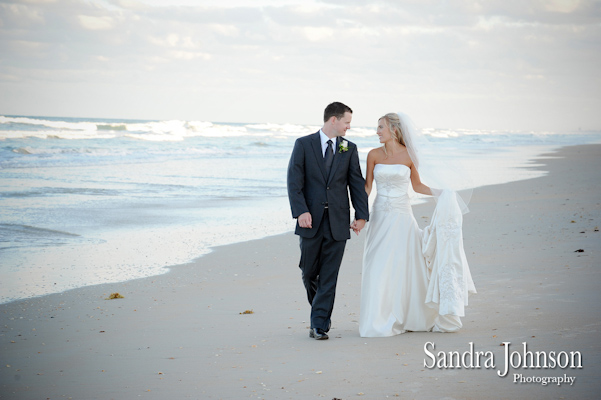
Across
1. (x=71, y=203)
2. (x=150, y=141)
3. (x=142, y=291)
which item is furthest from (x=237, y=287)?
(x=150, y=141)

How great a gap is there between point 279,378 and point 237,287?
9.67 ft

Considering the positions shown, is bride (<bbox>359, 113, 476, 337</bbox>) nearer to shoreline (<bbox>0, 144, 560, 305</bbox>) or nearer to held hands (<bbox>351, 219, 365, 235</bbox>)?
held hands (<bbox>351, 219, 365, 235</bbox>)

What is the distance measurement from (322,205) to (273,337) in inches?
45.3

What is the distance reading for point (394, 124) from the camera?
5.25m

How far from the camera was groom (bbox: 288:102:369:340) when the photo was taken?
477 cm

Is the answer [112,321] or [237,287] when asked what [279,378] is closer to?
[112,321]

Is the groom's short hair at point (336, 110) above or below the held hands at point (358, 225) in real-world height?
above

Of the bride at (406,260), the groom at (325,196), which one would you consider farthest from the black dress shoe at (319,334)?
the bride at (406,260)

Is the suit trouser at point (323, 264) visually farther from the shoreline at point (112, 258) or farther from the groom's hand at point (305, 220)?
the shoreline at point (112, 258)

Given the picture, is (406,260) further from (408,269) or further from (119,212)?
(119,212)

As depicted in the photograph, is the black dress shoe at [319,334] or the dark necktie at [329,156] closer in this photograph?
the black dress shoe at [319,334]

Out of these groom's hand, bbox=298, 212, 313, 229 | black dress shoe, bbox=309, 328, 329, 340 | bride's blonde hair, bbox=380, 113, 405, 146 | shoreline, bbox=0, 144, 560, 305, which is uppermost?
bride's blonde hair, bbox=380, 113, 405, 146

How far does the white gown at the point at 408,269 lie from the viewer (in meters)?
4.84

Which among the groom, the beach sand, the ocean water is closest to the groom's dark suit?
the groom
